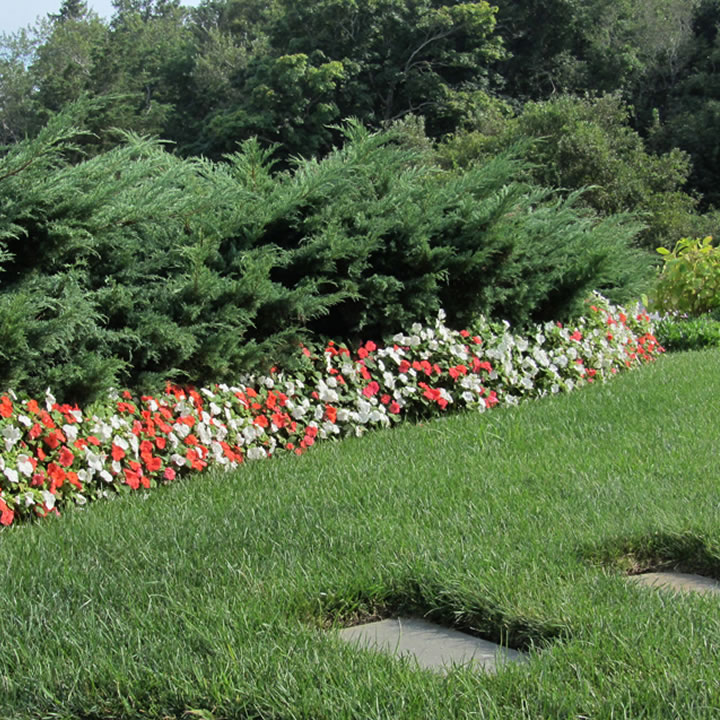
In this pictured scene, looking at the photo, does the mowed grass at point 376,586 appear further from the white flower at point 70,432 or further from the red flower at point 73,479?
the white flower at point 70,432

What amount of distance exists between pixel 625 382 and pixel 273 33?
118 ft

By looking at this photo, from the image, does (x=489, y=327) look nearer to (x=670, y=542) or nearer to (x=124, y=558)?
(x=670, y=542)

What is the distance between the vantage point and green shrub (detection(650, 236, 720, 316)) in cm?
927

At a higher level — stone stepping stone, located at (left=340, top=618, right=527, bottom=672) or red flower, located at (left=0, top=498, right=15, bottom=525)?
red flower, located at (left=0, top=498, right=15, bottom=525)

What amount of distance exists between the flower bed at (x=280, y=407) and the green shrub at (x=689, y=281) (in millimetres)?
2798

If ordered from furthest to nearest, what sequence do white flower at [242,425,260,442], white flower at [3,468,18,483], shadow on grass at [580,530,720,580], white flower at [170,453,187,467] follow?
white flower at [242,425,260,442], white flower at [170,453,187,467], white flower at [3,468,18,483], shadow on grass at [580,530,720,580]

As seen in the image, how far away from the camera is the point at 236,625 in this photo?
2.38 m

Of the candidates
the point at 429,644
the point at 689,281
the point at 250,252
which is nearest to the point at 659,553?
the point at 429,644

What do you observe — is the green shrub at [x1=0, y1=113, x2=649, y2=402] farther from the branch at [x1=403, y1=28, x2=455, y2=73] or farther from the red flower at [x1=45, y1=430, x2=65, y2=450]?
the branch at [x1=403, y1=28, x2=455, y2=73]

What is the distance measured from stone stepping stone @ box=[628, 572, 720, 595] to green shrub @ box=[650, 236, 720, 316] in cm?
700

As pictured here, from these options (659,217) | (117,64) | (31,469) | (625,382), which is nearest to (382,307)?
(625,382)

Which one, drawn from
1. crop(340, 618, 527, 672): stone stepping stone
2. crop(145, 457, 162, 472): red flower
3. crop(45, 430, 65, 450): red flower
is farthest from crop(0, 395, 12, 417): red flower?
crop(340, 618, 527, 672): stone stepping stone

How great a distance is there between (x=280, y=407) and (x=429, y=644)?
2.48 meters

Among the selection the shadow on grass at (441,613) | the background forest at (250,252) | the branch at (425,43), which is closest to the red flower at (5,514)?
the background forest at (250,252)
